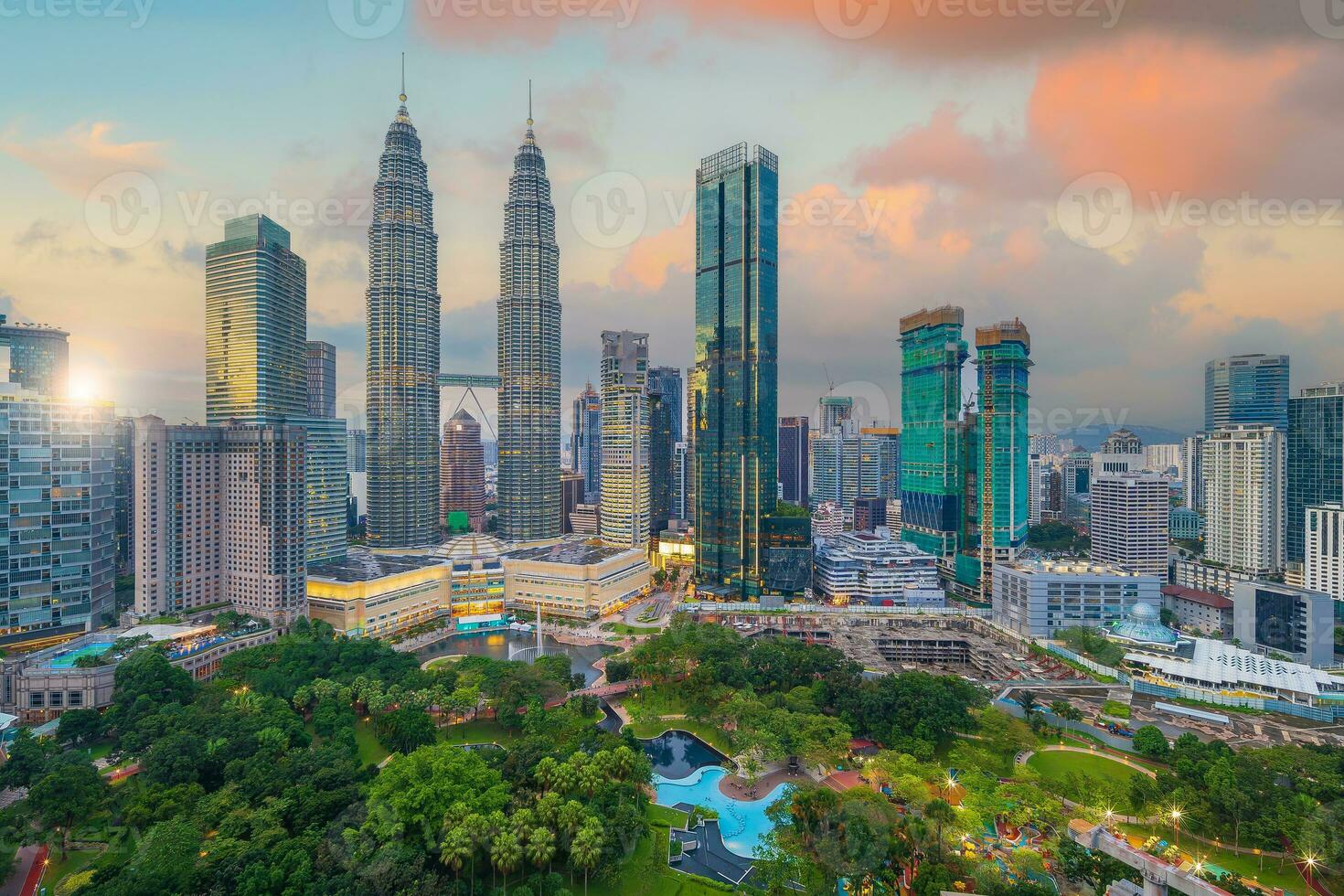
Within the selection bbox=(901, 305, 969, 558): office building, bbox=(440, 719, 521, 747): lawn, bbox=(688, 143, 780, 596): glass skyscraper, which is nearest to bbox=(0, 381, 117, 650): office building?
bbox=(440, 719, 521, 747): lawn

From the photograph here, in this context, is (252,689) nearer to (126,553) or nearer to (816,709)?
(816,709)

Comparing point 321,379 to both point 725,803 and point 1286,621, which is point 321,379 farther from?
point 1286,621

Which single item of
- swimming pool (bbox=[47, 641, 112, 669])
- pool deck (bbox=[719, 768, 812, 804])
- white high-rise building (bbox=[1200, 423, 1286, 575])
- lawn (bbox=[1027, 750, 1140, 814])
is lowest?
pool deck (bbox=[719, 768, 812, 804])

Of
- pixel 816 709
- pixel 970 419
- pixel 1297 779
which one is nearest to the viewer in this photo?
pixel 1297 779

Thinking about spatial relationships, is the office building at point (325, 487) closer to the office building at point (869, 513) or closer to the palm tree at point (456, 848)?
the palm tree at point (456, 848)

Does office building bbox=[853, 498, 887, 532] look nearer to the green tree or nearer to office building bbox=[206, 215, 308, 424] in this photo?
office building bbox=[206, 215, 308, 424]

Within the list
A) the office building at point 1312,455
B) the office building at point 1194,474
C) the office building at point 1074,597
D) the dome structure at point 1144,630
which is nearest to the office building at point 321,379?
the office building at point 1074,597

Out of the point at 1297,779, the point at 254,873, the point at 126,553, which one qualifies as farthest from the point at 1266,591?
the point at 126,553
